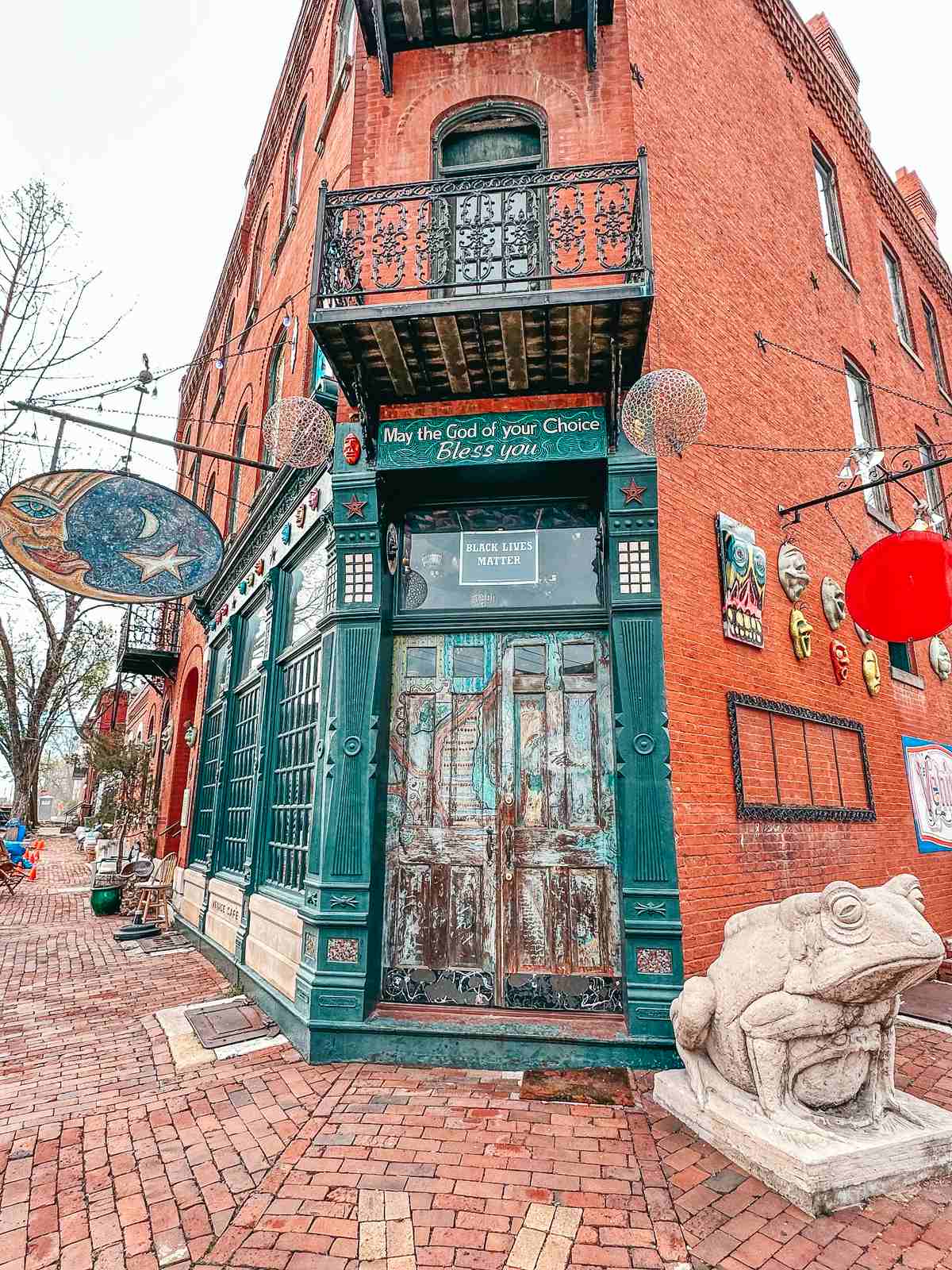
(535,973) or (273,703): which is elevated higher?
(273,703)

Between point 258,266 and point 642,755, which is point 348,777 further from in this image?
point 258,266

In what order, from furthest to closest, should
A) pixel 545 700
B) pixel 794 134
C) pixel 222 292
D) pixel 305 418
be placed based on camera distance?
1. pixel 222 292
2. pixel 794 134
3. pixel 305 418
4. pixel 545 700

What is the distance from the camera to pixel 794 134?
33.2 ft

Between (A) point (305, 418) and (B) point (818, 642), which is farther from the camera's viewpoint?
(B) point (818, 642)

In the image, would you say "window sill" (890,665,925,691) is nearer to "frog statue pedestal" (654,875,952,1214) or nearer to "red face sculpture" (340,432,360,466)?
"frog statue pedestal" (654,875,952,1214)

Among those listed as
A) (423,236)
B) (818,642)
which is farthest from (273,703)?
(818,642)

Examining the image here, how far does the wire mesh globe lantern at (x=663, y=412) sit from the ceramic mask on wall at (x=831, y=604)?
3807 millimetres

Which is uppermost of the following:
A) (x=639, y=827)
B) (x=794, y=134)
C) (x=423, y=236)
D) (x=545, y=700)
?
(x=794, y=134)

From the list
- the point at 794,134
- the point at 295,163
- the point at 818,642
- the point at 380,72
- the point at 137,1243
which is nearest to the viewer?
the point at 137,1243

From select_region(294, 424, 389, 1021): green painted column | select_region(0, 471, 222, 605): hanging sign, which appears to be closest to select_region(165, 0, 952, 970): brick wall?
select_region(294, 424, 389, 1021): green painted column

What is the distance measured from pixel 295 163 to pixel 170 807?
38.8ft

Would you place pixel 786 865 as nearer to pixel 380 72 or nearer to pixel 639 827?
pixel 639 827

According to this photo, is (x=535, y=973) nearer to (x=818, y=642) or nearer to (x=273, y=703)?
(x=273, y=703)

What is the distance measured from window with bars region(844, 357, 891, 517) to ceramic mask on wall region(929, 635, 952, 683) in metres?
2.25
